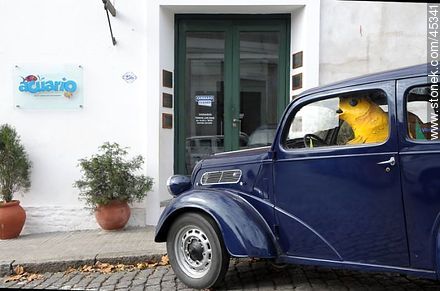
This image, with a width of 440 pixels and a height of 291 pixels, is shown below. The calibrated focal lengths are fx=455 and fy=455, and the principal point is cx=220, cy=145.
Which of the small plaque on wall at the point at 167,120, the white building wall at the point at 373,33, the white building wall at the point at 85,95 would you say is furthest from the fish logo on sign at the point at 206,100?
the white building wall at the point at 373,33

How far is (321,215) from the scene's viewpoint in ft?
12.5

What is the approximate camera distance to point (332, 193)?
3727 mm

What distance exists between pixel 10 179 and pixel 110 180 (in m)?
1.50

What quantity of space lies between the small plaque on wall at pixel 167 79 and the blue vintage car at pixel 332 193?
2666 mm

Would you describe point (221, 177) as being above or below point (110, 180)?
above

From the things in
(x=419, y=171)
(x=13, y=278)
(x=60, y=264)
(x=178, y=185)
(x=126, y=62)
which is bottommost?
(x=13, y=278)

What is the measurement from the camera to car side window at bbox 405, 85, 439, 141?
3453 millimetres

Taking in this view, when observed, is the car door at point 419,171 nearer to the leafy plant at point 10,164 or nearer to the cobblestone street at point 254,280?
the cobblestone street at point 254,280

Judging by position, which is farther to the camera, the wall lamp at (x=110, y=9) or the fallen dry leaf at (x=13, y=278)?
the wall lamp at (x=110, y=9)

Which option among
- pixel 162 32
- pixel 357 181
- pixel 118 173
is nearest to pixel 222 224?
pixel 357 181

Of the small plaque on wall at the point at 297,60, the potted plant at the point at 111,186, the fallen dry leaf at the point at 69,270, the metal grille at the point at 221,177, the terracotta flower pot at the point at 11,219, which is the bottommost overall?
the fallen dry leaf at the point at 69,270

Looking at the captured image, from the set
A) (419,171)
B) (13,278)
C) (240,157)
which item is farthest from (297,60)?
(13,278)

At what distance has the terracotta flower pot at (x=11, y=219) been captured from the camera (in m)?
6.35

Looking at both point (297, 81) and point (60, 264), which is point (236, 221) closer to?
point (60, 264)
